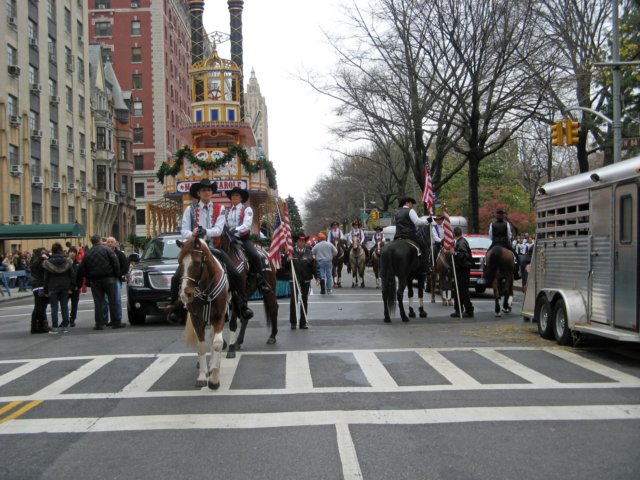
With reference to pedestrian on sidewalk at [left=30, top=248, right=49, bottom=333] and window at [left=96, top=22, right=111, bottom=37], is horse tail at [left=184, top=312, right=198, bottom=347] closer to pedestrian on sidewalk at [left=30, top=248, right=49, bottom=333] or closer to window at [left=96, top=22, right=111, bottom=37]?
pedestrian on sidewalk at [left=30, top=248, right=49, bottom=333]

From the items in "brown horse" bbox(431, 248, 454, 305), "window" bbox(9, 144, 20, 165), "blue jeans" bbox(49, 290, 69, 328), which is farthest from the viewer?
"window" bbox(9, 144, 20, 165)

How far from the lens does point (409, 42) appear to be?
2784 cm

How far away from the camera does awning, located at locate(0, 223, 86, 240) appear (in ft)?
118

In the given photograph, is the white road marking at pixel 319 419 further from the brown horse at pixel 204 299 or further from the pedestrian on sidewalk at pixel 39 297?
the pedestrian on sidewalk at pixel 39 297

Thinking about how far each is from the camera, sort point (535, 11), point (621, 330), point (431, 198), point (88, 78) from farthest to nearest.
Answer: point (88, 78) → point (535, 11) → point (431, 198) → point (621, 330)

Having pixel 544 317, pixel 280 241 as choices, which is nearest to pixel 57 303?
pixel 280 241

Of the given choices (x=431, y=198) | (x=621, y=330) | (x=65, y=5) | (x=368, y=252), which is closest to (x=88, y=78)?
(x=65, y=5)

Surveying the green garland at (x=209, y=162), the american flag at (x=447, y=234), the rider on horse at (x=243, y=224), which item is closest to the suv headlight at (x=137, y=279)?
the rider on horse at (x=243, y=224)

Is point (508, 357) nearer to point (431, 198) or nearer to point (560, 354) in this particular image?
point (560, 354)

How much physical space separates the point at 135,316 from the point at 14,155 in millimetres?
31198

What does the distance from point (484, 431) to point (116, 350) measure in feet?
23.2

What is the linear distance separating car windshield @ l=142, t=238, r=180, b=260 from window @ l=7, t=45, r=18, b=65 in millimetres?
31405

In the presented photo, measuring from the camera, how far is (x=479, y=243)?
887 inches

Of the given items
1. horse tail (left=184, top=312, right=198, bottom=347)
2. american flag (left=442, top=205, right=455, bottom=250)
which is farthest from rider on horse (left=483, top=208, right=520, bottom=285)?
horse tail (left=184, top=312, right=198, bottom=347)
